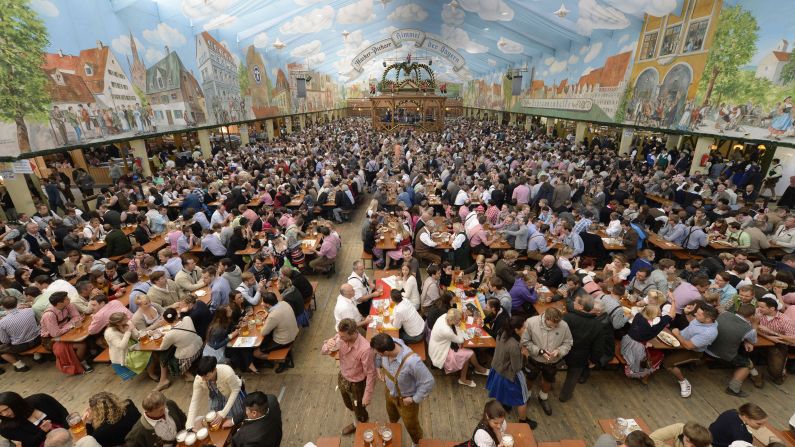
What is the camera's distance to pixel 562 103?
2169 centimetres

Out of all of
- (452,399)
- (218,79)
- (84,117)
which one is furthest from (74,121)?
(452,399)

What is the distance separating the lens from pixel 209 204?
10469 mm

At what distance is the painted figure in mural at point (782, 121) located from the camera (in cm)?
933

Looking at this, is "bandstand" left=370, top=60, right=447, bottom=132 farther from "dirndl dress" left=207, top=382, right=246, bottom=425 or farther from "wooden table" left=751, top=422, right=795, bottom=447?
"wooden table" left=751, top=422, right=795, bottom=447

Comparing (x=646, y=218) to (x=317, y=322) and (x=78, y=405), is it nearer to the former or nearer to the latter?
(x=317, y=322)

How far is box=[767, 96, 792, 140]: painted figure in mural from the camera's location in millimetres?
9328

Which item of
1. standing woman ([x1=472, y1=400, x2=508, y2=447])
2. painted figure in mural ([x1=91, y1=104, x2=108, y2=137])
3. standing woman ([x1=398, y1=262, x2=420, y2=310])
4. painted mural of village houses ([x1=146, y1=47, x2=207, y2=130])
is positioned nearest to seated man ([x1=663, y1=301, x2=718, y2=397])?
standing woman ([x1=472, y1=400, x2=508, y2=447])

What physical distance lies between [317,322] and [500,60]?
104ft

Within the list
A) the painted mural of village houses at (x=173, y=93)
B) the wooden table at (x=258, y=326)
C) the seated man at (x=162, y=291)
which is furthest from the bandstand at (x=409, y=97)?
the wooden table at (x=258, y=326)

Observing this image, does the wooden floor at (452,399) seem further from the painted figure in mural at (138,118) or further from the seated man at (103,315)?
the painted figure in mural at (138,118)

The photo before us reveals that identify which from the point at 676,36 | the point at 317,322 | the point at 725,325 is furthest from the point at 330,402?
the point at 676,36

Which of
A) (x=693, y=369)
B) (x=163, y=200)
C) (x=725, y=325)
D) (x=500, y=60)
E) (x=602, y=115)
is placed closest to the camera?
(x=725, y=325)

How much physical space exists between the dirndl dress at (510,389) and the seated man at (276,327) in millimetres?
2891

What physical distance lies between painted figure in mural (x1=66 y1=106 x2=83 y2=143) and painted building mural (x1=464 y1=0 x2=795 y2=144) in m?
19.7
